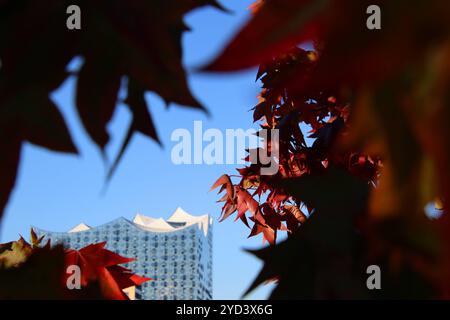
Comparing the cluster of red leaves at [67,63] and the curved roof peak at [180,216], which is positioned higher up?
the curved roof peak at [180,216]

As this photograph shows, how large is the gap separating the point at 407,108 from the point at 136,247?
46451 mm

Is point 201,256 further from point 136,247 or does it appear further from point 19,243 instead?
point 19,243

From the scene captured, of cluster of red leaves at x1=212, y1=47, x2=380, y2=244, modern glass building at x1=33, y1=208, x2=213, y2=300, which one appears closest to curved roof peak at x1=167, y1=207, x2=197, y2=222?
A: modern glass building at x1=33, y1=208, x2=213, y2=300

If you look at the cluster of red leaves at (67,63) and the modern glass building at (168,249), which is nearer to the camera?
the cluster of red leaves at (67,63)

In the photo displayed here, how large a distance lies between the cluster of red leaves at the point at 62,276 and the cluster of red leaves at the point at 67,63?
23 cm

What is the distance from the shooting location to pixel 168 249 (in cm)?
4403

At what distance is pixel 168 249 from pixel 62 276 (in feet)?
145

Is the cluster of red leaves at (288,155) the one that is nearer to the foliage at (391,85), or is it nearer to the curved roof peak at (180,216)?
the foliage at (391,85)

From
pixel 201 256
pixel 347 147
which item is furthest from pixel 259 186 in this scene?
pixel 201 256

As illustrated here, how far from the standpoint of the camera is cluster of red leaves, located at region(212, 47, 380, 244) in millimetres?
1763

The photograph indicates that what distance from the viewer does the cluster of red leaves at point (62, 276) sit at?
2.32ft

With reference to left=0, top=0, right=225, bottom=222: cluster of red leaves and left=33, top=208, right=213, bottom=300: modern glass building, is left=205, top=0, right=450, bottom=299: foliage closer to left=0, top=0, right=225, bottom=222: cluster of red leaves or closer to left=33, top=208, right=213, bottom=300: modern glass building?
left=0, top=0, right=225, bottom=222: cluster of red leaves

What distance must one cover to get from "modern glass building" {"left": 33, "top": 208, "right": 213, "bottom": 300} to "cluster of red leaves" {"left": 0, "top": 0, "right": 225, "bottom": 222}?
38.7 m

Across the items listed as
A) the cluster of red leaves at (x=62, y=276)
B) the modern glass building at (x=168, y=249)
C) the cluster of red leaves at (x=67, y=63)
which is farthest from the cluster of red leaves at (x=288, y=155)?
the modern glass building at (x=168, y=249)
